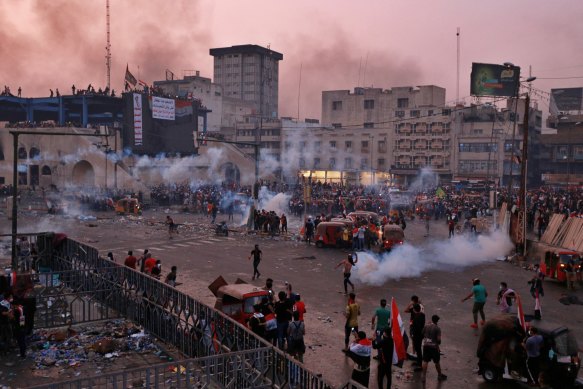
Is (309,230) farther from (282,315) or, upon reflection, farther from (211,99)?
(211,99)

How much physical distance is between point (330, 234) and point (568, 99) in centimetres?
8781

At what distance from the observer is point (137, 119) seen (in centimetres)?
7100

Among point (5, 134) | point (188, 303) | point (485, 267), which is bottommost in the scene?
point (485, 267)

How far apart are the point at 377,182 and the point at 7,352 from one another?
7782cm

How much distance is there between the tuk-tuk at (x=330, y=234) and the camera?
28.7m

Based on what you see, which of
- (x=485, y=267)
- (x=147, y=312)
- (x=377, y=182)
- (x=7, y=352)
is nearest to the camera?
(x=7, y=352)

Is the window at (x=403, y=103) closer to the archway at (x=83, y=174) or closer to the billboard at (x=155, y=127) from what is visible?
the billboard at (x=155, y=127)

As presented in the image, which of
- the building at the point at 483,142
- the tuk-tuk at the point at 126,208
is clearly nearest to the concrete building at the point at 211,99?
the building at the point at 483,142

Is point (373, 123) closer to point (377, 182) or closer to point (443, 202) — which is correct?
point (377, 182)

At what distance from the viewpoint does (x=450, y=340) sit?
13.6 m

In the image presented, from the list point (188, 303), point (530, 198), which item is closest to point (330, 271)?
point (188, 303)

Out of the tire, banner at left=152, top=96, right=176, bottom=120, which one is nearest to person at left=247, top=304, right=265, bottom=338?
the tire

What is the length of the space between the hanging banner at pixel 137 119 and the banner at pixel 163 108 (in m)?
2.42

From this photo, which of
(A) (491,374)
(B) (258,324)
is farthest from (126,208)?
(A) (491,374)
